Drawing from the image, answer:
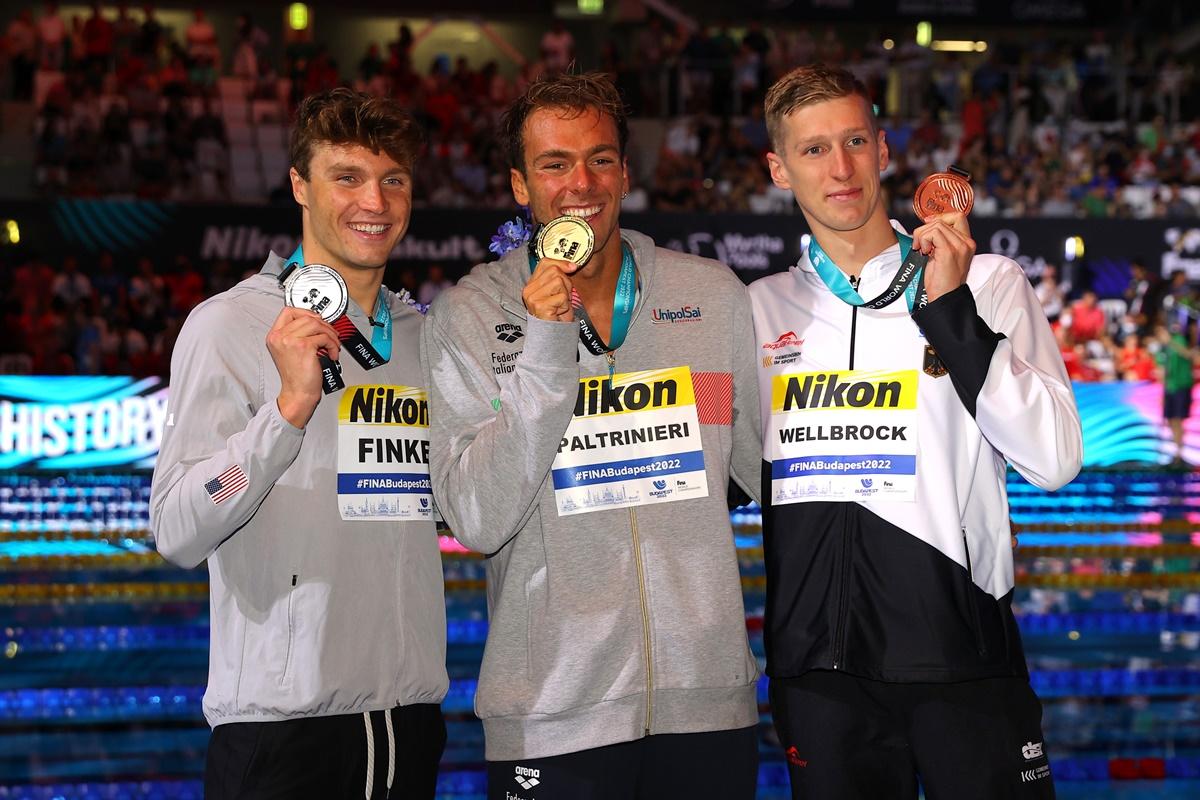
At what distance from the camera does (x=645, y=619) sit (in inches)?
111

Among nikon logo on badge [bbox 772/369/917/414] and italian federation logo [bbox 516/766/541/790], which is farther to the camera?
nikon logo on badge [bbox 772/369/917/414]

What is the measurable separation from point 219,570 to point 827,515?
4.38ft

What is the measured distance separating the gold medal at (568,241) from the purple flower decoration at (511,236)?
48 cm

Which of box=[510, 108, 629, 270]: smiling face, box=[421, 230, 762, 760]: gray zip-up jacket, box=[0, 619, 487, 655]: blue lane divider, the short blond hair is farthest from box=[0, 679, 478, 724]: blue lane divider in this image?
the short blond hair

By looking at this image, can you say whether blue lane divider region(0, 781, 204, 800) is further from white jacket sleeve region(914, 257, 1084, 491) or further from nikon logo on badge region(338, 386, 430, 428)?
white jacket sleeve region(914, 257, 1084, 491)

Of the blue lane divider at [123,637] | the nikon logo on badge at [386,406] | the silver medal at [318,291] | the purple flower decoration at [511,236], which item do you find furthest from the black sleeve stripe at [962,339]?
the blue lane divider at [123,637]

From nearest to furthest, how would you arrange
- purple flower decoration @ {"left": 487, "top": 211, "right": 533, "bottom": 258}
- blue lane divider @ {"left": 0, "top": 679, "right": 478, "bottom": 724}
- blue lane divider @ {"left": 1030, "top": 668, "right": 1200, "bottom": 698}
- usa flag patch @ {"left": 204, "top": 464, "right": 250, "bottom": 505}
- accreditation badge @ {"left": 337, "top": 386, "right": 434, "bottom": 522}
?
usa flag patch @ {"left": 204, "top": 464, "right": 250, "bottom": 505} < accreditation badge @ {"left": 337, "top": 386, "right": 434, "bottom": 522} < purple flower decoration @ {"left": 487, "top": 211, "right": 533, "bottom": 258} < blue lane divider @ {"left": 0, "top": 679, "right": 478, "bottom": 724} < blue lane divider @ {"left": 1030, "top": 668, "right": 1200, "bottom": 698}

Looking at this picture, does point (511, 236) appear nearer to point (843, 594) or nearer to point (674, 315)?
point (674, 315)

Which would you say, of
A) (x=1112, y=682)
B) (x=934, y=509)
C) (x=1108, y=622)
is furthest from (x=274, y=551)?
(x=1108, y=622)

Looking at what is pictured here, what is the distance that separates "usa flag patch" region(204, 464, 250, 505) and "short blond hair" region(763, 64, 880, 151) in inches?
57.7

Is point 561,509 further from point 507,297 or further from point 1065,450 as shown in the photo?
point 1065,450

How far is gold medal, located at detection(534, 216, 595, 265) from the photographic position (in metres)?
2.71

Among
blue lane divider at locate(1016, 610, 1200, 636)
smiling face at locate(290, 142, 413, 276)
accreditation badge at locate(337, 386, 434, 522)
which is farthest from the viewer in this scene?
blue lane divider at locate(1016, 610, 1200, 636)

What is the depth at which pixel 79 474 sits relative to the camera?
474 inches
